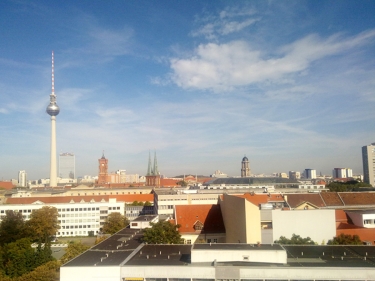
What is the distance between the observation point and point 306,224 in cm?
2691

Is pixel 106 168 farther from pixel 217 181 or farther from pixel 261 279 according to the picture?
pixel 261 279

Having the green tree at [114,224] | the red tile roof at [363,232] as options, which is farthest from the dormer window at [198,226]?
the red tile roof at [363,232]

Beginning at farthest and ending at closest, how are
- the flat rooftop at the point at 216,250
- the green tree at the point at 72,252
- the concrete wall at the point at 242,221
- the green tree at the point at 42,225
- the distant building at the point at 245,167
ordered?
the distant building at the point at 245,167 → the green tree at the point at 42,225 → the green tree at the point at 72,252 → the concrete wall at the point at 242,221 → the flat rooftop at the point at 216,250

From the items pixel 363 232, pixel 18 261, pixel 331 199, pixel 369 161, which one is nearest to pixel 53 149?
pixel 18 261

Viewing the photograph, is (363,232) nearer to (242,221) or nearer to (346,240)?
(346,240)

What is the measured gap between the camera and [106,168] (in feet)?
373

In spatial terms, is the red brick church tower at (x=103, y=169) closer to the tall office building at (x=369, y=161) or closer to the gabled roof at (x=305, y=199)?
the gabled roof at (x=305, y=199)

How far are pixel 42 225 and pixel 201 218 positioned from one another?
21543mm

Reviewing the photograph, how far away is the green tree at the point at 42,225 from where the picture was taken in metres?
42.6

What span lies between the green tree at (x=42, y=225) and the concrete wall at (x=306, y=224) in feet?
98.3

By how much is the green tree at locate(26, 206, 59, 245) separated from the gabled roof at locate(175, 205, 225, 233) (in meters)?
18.4

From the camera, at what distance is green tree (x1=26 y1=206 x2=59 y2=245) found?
140 ft

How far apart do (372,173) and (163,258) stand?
110706 mm

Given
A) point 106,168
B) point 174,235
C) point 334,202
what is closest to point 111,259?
point 174,235
